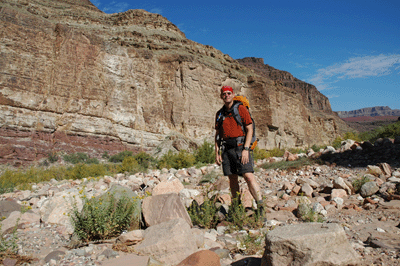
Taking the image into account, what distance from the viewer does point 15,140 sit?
14.5 meters

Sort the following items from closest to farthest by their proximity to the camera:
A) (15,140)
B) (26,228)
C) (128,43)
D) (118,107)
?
(26,228)
(15,140)
(118,107)
(128,43)

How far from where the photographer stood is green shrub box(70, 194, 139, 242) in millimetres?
2842

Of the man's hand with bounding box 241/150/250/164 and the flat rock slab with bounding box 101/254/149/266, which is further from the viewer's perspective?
the man's hand with bounding box 241/150/250/164

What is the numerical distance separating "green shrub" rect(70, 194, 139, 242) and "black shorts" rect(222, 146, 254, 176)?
1.35 metres

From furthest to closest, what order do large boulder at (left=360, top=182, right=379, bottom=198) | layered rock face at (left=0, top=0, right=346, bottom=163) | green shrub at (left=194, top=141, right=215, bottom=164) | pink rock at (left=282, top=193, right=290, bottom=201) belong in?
1. layered rock face at (left=0, top=0, right=346, bottom=163)
2. green shrub at (left=194, top=141, right=215, bottom=164)
3. pink rock at (left=282, top=193, right=290, bottom=201)
4. large boulder at (left=360, top=182, right=379, bottom=198)

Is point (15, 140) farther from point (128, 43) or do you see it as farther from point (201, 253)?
point (201, 253)

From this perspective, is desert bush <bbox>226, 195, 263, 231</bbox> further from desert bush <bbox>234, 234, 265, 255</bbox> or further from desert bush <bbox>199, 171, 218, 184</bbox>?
desert bush <bbox>199, 171, 218, 184</bbox>

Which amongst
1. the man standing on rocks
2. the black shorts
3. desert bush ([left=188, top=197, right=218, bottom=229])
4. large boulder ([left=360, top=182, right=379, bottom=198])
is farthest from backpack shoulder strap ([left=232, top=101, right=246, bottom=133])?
large boulder ([left=360, top=182, right=379, bottom=198])

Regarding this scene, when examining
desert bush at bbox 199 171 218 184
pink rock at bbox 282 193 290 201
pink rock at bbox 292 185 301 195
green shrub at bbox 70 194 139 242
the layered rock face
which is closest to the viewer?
green shrub at bbox 70 194 139 242

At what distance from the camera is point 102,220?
287cm

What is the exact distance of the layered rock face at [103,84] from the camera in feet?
50.3

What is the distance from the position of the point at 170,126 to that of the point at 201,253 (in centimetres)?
1948

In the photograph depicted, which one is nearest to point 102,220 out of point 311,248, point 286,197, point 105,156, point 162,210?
point 162,210

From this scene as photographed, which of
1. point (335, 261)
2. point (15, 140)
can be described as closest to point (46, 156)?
point (15, 140)
